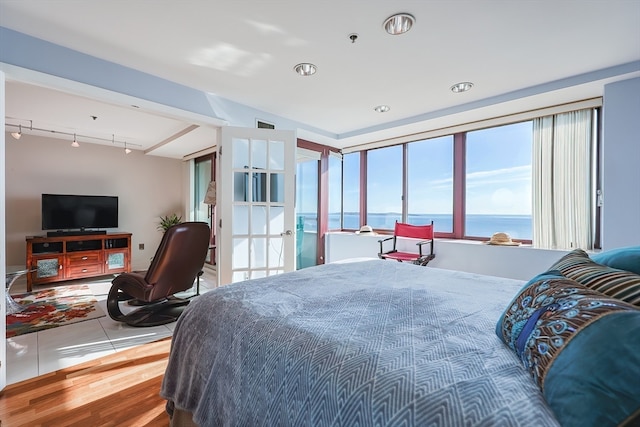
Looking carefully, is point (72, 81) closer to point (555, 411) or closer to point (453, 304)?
point (453, 304)

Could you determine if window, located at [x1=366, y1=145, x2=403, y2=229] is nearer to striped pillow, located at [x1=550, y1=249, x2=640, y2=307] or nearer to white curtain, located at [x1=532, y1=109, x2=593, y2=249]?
white curtain, located at [x1=532, y1=109, x2=593, y2=249]

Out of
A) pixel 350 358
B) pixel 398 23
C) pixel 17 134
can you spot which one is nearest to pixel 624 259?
pixel 350 358

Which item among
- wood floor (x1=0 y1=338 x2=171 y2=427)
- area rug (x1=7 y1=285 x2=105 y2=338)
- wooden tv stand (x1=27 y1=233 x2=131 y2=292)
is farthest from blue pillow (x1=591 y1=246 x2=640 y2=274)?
wooden tv stand (x1=27 y1=233 x2=131 y2=292)

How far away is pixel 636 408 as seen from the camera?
46cm

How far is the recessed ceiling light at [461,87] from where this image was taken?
2775mm

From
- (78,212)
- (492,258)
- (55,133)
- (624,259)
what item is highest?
(55,133)

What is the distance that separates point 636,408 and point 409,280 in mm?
1264

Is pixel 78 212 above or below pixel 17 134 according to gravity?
below

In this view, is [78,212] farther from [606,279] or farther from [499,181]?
[499,181]

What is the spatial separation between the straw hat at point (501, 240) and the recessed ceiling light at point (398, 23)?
2.57m

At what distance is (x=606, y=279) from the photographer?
792mm

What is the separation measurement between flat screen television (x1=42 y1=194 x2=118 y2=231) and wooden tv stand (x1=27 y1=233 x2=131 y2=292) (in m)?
0.30

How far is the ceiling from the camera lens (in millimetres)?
1771

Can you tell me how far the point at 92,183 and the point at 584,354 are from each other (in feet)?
21.4
